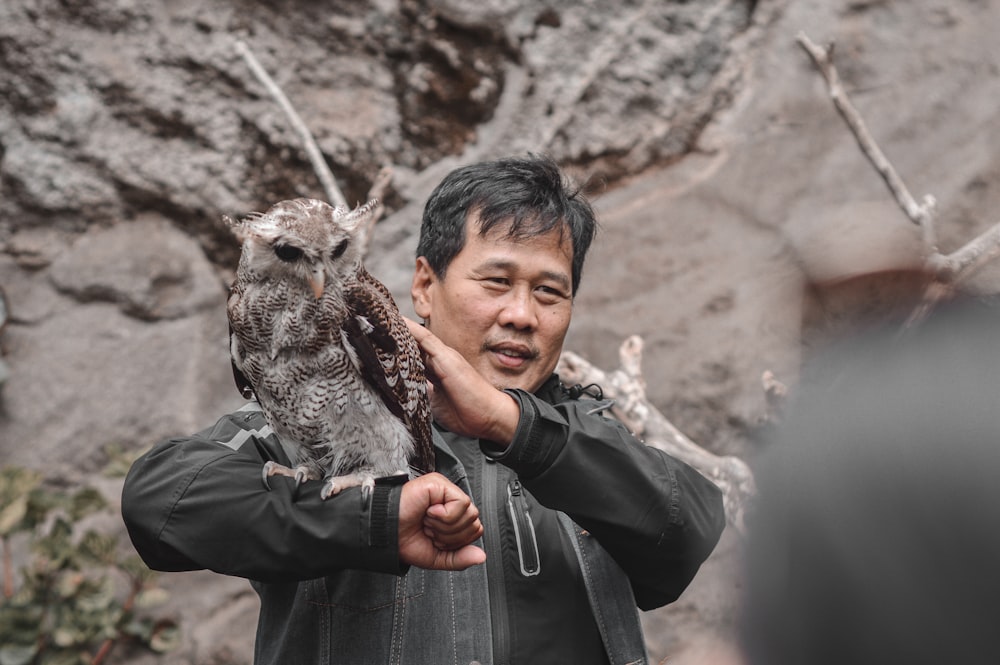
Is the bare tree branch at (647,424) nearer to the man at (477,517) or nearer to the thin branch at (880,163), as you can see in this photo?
the man at (477,517)

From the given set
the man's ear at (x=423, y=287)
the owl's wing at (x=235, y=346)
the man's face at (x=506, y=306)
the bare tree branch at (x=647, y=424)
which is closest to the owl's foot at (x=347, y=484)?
the owl's wing at (x=235, y=346)

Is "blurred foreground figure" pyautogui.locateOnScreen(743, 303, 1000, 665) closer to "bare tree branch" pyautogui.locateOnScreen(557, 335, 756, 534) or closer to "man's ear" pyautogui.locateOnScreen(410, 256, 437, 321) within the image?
"man's ear" pyautogui.locateOnScreen(410, 256, 437, 321)

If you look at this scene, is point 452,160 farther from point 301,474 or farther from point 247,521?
point 247,521

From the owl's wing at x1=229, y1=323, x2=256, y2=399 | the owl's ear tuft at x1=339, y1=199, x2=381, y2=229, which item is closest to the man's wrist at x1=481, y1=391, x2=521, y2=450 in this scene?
the owl's ear tuft at x1=339, y1=199, x2=381, y2=229

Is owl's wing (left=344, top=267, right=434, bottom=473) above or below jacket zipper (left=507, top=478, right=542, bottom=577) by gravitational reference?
above

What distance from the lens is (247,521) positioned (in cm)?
144

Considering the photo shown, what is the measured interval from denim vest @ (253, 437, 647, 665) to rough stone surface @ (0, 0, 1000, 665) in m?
2.18

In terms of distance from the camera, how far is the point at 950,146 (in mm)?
4438

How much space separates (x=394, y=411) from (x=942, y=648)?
3.80 ft

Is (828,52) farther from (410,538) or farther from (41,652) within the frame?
(41,652)

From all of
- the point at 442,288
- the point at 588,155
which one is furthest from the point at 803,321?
the point at 442,288

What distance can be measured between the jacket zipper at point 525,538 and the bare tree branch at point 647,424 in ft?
4.10

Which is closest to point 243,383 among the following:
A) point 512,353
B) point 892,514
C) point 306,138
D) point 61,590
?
point 512,353

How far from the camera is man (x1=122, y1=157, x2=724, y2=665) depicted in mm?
1439
